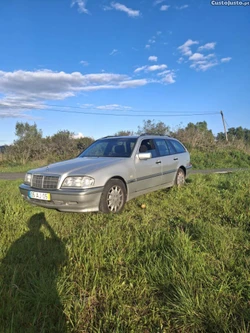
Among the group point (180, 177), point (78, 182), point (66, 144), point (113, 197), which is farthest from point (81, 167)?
point (66, 144)

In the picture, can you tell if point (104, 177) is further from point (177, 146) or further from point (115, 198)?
point (177, 146)

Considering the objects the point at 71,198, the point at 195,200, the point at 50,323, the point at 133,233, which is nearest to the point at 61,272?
the point at 50,323

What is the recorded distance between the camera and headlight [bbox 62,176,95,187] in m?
4.29

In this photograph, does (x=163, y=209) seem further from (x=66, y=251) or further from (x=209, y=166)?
(x=209, y=166)

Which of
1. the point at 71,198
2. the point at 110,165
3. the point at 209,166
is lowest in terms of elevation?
the point at 209,166

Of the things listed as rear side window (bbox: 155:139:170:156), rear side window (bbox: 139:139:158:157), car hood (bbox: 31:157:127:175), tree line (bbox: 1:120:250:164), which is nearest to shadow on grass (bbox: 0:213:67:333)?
car hood (bbox: 31:157:127:175)

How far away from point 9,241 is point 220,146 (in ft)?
66.0

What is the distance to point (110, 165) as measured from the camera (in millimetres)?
4727

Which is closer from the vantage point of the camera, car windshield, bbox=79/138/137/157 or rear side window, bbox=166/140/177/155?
car windshield, bbox=79/138/137/157

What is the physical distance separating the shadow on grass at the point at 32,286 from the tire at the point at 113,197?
1213mm

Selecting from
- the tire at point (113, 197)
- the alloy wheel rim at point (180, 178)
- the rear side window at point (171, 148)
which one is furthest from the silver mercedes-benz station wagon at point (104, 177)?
the alloy wheel rim at point (180, 178)

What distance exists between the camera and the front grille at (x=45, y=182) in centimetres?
441

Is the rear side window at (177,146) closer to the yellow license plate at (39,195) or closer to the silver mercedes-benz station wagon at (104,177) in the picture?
the silver mercedes-benz station wagon at (104,177)

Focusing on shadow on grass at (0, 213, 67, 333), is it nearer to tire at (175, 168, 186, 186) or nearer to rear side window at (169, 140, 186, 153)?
tire at (175, 168, 186, 186)
